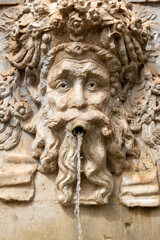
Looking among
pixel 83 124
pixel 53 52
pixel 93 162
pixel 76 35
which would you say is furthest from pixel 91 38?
pixel 93 162

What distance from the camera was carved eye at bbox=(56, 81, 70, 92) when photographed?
8.59 ft

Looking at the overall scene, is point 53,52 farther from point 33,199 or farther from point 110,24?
point 33,199

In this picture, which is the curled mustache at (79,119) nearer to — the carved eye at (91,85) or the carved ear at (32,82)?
the carved eye at (91,85)

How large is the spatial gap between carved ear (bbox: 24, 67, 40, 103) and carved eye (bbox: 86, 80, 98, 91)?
372mm


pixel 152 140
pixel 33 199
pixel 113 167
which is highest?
pixel 152 140

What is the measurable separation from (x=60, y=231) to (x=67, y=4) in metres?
1.45

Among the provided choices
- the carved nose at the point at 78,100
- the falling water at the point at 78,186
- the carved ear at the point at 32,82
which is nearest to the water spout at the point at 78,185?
the falling water at the point at 78,186

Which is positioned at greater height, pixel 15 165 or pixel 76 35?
pixel 76 35

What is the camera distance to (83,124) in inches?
97.0

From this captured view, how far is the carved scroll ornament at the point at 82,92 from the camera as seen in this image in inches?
99.5

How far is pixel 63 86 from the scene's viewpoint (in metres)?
2.63

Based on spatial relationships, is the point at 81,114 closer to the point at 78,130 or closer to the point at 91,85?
the point at 78,130

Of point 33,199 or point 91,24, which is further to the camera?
point 33,199

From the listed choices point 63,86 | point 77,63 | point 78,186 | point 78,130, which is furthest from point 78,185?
point 77,63
